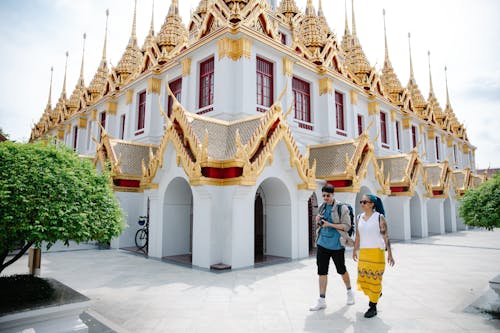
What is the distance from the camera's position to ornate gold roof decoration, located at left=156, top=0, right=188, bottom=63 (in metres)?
17.6

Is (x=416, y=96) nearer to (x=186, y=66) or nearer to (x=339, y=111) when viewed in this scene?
(x=339, y=111)

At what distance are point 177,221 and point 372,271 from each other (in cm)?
788

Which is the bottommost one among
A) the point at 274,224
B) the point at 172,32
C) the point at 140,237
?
the point at 140,237

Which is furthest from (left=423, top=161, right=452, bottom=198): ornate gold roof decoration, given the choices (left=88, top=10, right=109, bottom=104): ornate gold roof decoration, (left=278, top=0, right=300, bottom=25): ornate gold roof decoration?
(left=88, top=10, right=109, bottom=104): ornate gold roof decoration

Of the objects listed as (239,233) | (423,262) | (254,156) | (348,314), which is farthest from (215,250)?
(423,262)

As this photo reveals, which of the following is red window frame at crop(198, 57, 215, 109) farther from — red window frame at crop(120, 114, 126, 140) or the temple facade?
red window frame at crop(120, 114, 126, 140)

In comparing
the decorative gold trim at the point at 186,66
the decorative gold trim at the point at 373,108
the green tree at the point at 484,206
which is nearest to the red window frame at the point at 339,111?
the decorative gold trim at the point at 373,108

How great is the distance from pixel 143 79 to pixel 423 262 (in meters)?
14.9

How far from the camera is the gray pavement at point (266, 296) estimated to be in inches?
191

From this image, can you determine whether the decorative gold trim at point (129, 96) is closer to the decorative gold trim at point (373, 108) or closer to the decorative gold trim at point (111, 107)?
the decorative gold trim at point (111, 107)

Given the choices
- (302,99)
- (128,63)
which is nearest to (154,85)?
(128,63)

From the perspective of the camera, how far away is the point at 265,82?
1362 centimetres

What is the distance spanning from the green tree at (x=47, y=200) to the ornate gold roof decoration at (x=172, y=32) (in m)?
13.5

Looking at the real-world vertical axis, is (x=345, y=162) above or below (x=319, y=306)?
above
